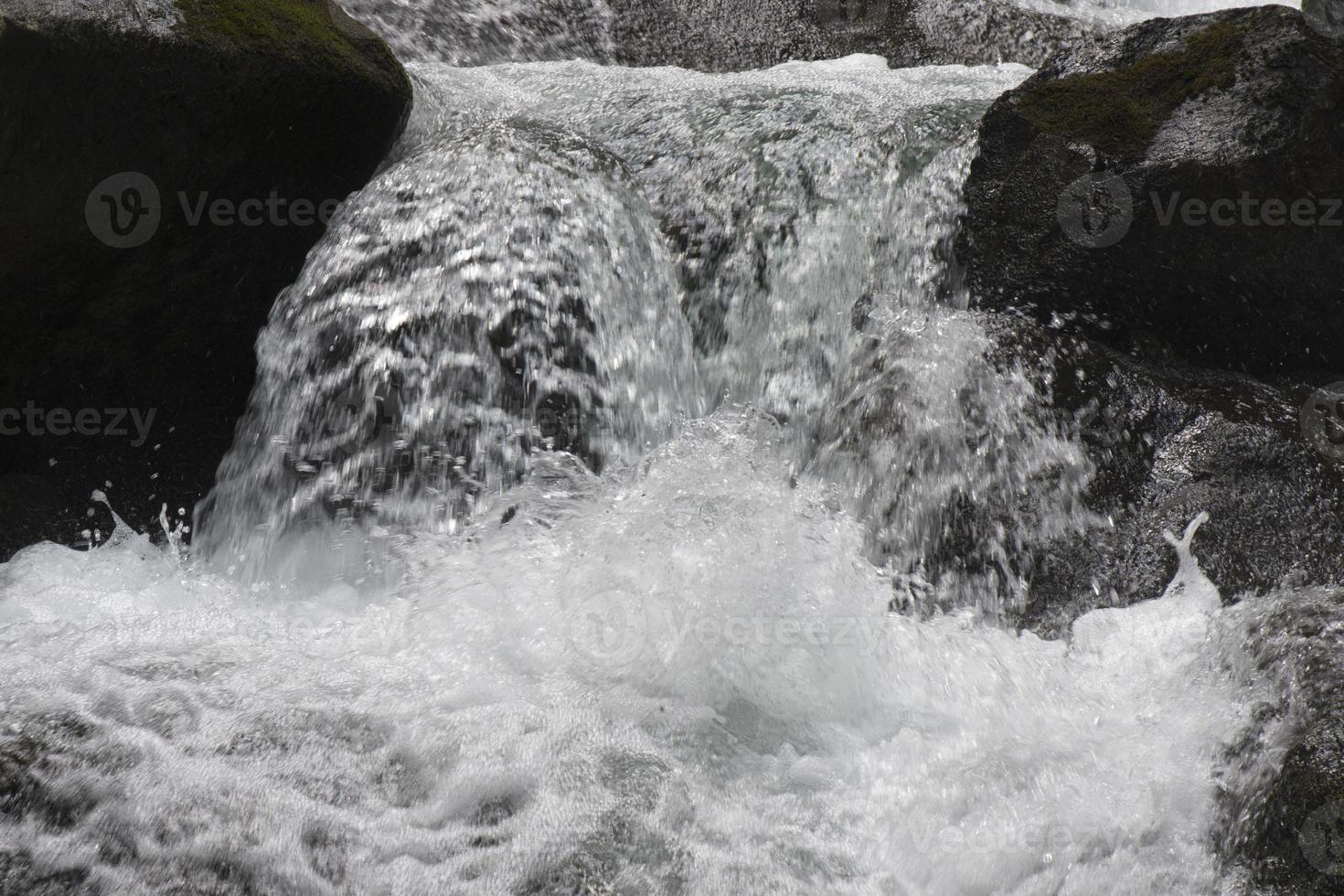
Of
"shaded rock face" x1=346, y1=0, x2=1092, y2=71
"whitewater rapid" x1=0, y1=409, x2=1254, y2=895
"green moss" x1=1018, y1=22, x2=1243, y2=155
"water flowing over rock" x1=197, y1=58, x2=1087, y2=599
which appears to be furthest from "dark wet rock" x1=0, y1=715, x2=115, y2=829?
"shaded rock face" x1=346, y1=0, x2=1092, y2=71

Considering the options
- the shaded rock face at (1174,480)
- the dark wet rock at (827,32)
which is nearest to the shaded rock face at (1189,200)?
the shaded rock face at (1174,480)

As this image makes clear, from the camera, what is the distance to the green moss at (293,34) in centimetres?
352

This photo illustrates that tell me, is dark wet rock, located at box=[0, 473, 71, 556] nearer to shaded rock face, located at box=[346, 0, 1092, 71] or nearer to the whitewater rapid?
the whitewater rapid

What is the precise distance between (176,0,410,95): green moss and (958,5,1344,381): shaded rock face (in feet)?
7.43

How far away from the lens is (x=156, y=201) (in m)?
3.51

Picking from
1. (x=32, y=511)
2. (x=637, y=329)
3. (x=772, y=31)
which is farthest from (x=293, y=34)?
(x=772, y=31)

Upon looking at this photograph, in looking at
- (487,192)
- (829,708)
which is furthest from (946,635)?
(487,192)

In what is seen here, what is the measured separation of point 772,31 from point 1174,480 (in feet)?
14.0

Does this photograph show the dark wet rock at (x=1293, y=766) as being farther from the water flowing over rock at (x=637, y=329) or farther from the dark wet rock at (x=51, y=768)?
the dark wet rock at (x=51, y=768)

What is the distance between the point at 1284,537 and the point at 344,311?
3018 millimetres

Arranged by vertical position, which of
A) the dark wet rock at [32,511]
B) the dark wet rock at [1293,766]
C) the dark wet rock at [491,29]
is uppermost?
the dark wet rock at [491,29]

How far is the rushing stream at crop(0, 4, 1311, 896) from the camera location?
206 cm

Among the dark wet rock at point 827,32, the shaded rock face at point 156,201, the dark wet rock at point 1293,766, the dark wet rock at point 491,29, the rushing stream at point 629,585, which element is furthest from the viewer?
the dark wet rock at point 827,32

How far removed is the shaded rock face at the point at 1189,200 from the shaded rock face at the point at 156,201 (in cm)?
236
